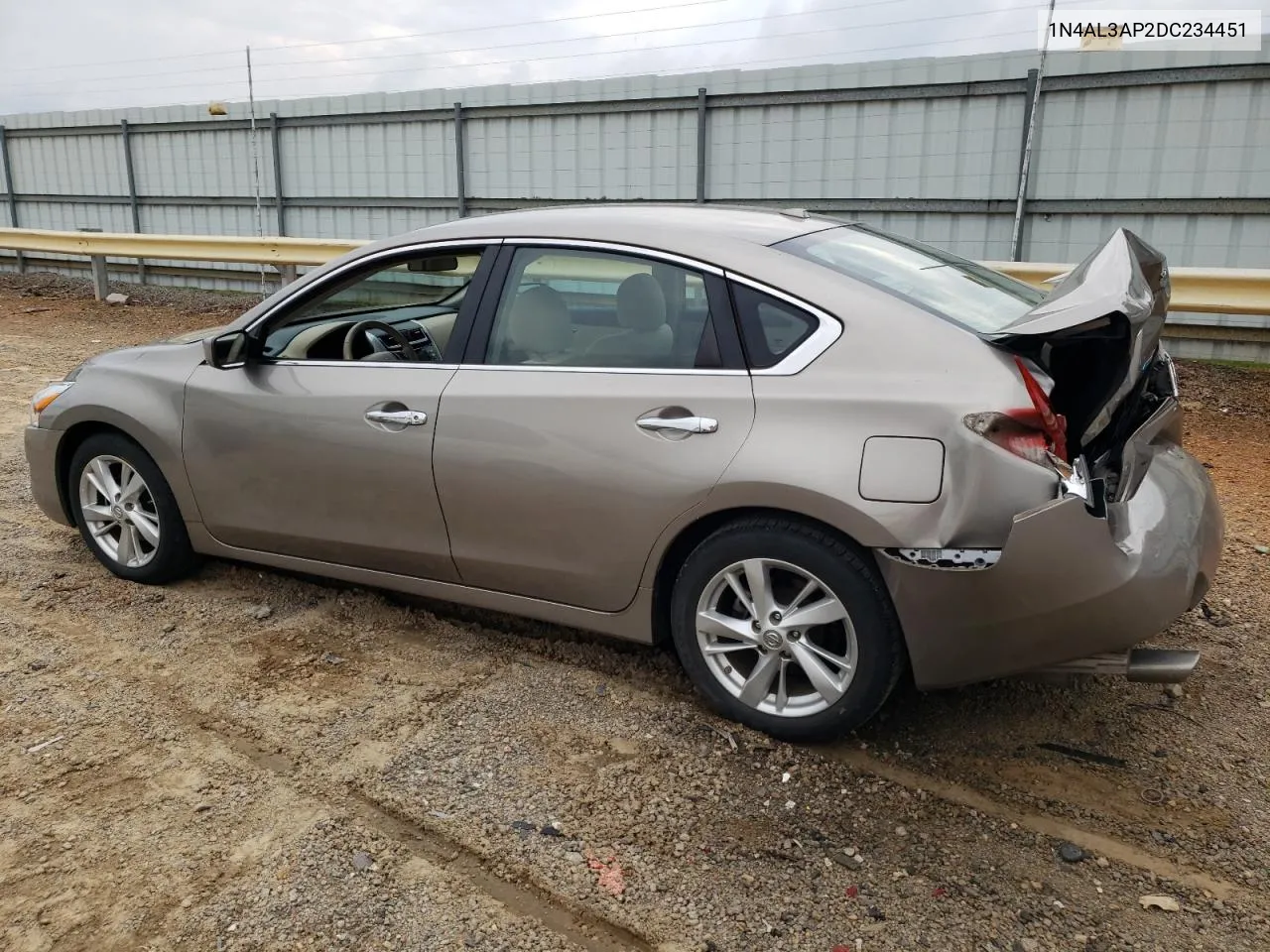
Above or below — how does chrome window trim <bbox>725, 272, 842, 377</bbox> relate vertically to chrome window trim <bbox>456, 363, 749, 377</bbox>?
above

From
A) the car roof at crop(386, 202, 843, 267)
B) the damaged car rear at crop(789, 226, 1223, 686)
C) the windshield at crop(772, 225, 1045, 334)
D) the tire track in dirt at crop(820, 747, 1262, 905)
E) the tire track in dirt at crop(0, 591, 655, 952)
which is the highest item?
the car roof at crop(386, 202, 843, 267)

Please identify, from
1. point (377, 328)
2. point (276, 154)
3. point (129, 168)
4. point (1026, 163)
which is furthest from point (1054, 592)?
point (129, 168)

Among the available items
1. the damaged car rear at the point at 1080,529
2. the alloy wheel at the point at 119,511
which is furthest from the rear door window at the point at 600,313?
the alloy wheel at the point at 119,511

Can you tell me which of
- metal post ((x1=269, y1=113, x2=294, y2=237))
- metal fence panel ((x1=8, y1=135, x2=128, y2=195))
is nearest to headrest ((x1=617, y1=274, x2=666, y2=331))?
metal post ((x1=269, y1=113, x2=294, y2=237))

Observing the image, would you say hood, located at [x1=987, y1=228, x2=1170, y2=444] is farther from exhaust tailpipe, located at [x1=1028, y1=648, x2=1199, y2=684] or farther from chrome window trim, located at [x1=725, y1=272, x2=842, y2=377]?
exhaust tailpipe, located at [x1=1028, y1=648, x2=1199, y2=684]

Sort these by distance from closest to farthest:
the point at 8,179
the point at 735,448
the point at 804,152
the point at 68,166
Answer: the point at 735,448, the point at 804,152, the point at 68,166, the point at 8,179

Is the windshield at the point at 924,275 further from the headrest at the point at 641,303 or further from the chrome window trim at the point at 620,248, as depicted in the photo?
the headrest at the point at 641,303

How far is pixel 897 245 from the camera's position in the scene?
373 cm

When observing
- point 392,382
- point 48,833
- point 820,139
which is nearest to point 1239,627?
point 392,382

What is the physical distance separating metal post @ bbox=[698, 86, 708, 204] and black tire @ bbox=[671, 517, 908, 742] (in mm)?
8910

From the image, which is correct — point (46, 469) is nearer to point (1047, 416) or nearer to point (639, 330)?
point (639, 330)

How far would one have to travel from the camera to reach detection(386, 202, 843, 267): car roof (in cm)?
329

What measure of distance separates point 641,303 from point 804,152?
318 inches

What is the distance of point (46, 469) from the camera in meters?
4.62
